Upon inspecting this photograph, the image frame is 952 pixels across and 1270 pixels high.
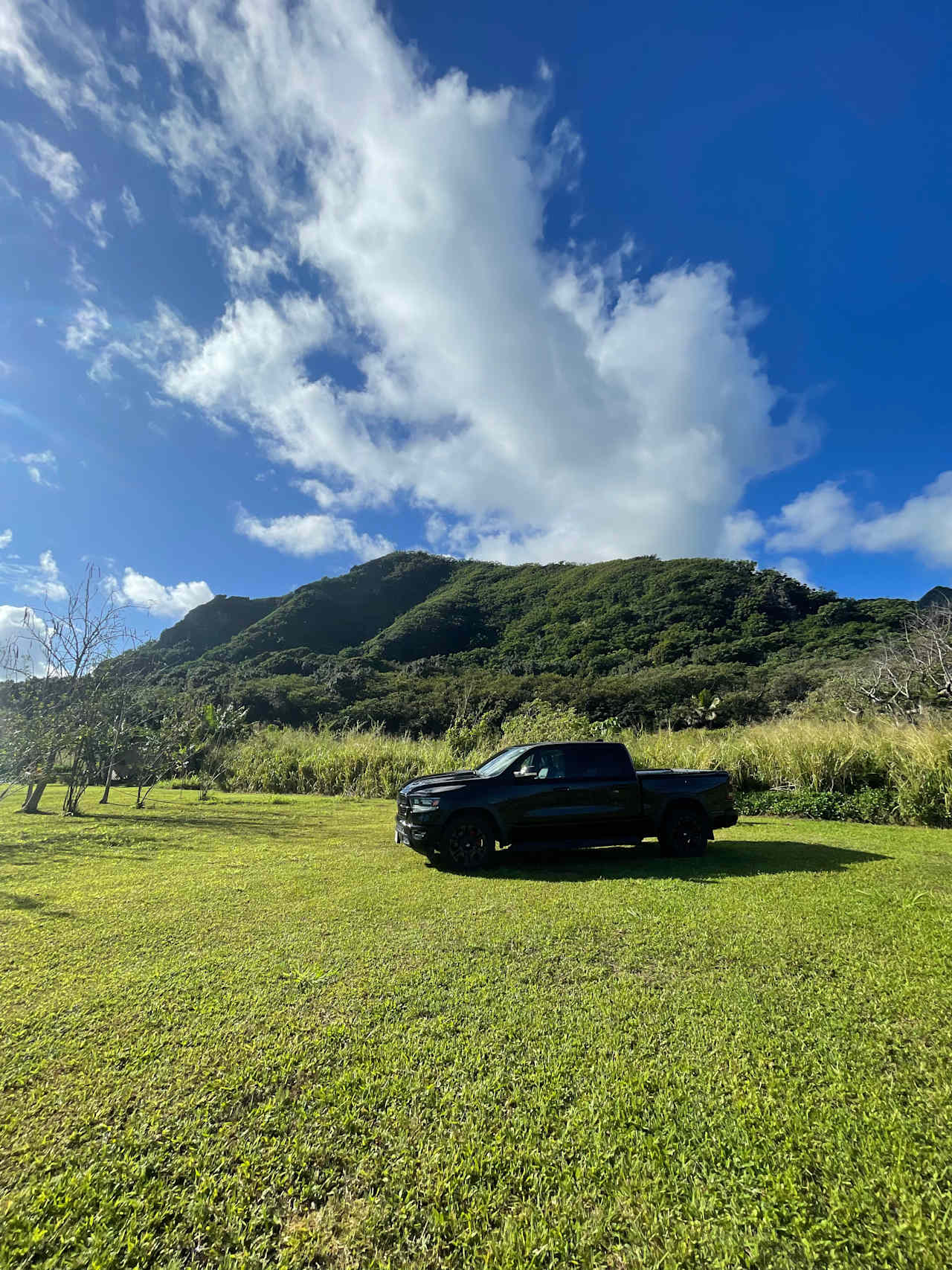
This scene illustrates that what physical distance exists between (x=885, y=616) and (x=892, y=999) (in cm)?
4744

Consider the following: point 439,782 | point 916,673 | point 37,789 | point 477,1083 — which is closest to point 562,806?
point 439,782

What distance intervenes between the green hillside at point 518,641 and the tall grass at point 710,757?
4.62 meters

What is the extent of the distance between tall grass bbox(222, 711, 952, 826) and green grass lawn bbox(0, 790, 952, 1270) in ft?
18.9

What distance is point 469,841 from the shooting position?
6.82 metres

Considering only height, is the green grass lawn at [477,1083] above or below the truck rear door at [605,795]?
below

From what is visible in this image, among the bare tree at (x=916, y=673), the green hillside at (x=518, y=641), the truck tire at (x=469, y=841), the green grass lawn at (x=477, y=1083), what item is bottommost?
the green grass lawn at (x=477, y=1083)

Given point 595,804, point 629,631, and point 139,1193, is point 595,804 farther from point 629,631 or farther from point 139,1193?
point 629,631

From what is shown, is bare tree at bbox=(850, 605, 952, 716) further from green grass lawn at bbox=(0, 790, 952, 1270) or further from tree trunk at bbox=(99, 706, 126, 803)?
tree trunk at bbox=(99, 706, 126, 803)

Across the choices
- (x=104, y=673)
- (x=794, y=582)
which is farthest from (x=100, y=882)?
(x=794, y=582)

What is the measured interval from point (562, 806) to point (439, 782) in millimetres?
1593

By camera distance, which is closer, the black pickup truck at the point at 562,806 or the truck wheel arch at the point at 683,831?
the black pickup truck at the point at 562,806

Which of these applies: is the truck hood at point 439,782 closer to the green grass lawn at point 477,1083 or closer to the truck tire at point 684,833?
the green grass lawn at point 477,1083

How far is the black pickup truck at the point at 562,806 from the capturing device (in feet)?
22.2

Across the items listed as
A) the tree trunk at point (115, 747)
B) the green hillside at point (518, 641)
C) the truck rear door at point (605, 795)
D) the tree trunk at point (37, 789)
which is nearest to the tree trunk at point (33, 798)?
the tree trunk at point (37, 789)
